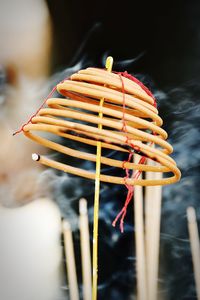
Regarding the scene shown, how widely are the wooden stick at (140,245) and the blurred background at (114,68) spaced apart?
6.2 inches

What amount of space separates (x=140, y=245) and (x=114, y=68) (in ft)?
2.43

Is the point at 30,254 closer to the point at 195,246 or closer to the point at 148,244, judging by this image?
the point at 148,244

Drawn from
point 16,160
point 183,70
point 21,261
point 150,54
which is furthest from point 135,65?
point 21,261

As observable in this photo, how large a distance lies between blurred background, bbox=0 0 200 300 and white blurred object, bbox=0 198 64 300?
0.07 m

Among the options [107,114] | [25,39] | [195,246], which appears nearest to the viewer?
[107,114]

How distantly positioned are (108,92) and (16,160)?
33.7 inches

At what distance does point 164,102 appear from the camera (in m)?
1.80

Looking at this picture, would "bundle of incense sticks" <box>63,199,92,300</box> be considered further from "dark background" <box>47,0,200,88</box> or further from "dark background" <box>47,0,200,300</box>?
"dark background" <box>47,0,200,88</box>

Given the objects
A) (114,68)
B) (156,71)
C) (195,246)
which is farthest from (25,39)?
(195,246)

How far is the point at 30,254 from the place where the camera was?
1787mm

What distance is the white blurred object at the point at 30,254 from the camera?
178 cm

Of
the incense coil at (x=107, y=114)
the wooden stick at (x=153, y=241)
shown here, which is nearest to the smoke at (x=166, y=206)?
the wooden stick at (x=153, y=241)

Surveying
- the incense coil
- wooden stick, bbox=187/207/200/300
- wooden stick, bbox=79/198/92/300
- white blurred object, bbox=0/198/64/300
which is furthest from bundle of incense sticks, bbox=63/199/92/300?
the incense coil

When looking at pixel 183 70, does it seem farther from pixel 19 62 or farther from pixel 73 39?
pixel 19 62
